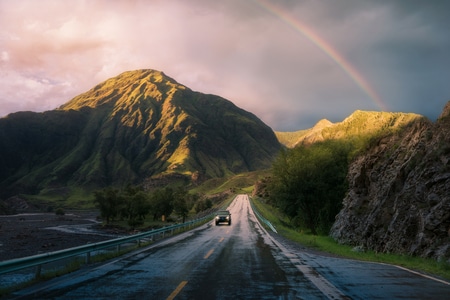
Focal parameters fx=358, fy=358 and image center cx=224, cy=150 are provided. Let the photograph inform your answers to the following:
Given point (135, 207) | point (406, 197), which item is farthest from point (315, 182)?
point (135, 207)

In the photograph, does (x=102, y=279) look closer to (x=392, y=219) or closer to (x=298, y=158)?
(x=392, y=219)

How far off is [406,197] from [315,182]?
22344mm

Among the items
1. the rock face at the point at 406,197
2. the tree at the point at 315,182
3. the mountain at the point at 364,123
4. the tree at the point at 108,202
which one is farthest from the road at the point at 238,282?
the tree at the point at 108,202

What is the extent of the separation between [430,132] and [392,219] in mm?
5621

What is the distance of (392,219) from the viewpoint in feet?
63.9

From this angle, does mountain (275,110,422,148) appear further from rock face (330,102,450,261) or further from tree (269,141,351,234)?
rock face (330,102,450,261)

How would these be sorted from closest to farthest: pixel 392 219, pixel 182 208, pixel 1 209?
pixel 392 219
pixel 182 208
pixel 1 209

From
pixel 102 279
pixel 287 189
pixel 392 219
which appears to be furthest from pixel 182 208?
pixel 102 279

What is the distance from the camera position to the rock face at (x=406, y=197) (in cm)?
1574

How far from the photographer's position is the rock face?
15.7 m

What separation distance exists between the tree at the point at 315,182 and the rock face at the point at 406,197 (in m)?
11.7

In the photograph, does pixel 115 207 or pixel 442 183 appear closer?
pixel 442 183

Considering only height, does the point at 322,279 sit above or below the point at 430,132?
below

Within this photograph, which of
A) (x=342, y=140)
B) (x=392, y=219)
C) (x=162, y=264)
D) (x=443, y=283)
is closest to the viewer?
(x=443, y=283)
